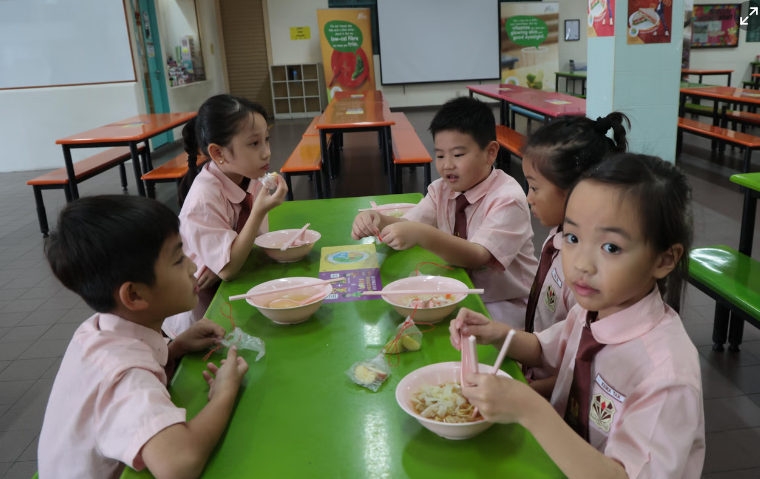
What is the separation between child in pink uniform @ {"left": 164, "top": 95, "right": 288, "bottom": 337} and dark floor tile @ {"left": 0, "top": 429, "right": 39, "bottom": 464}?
0.78m

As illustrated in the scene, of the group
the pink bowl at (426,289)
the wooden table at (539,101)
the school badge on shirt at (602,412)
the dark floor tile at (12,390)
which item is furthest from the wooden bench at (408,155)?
the school badge on shirt at (602,412)

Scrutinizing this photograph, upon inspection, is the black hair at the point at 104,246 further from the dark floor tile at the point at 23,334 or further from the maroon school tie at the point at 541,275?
the dark floor tile at the point at 23,334

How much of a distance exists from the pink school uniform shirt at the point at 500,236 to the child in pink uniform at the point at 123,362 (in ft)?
2.68

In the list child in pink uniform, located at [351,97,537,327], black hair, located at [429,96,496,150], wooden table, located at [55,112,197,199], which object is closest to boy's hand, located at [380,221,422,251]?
child in pink uniform, located at [351,97,537,327]

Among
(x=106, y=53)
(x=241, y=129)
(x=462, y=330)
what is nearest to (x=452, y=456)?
(x=462, y=330)

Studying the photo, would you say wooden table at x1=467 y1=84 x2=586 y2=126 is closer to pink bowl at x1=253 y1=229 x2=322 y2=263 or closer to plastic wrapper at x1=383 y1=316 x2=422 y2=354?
pink bowl at x1=253 y1=229 x2=322 y2=263

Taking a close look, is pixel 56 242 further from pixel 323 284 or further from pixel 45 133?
pixel 45 133

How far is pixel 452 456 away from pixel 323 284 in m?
0.62

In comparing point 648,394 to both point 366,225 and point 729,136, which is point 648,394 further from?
point 729,136

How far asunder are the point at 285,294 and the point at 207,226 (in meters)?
0.47

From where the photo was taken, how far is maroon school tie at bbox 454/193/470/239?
1800mm

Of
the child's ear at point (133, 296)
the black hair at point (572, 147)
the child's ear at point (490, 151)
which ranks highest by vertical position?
the black hair at point (572, 147)

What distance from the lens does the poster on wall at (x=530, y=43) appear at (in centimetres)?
1023

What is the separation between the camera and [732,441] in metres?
1.77
